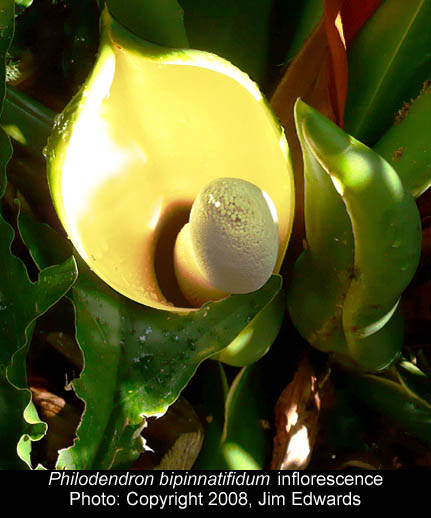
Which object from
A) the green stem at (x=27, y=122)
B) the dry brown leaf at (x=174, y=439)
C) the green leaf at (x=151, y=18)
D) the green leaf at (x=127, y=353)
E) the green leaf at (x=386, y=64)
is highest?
the green leaf at (x=386, y=64)

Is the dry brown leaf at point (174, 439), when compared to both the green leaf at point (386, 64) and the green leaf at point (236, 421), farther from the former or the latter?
the green leaf at point (386, 64)

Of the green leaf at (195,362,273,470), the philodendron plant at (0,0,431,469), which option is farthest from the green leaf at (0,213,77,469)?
the green leaf at (195,362,273,470)

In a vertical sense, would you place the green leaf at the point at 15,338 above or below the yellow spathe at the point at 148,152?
below

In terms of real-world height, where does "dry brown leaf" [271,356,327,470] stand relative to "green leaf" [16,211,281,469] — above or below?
below

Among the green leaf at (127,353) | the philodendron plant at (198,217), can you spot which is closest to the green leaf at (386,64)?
the philodendron plant at (198,217)
